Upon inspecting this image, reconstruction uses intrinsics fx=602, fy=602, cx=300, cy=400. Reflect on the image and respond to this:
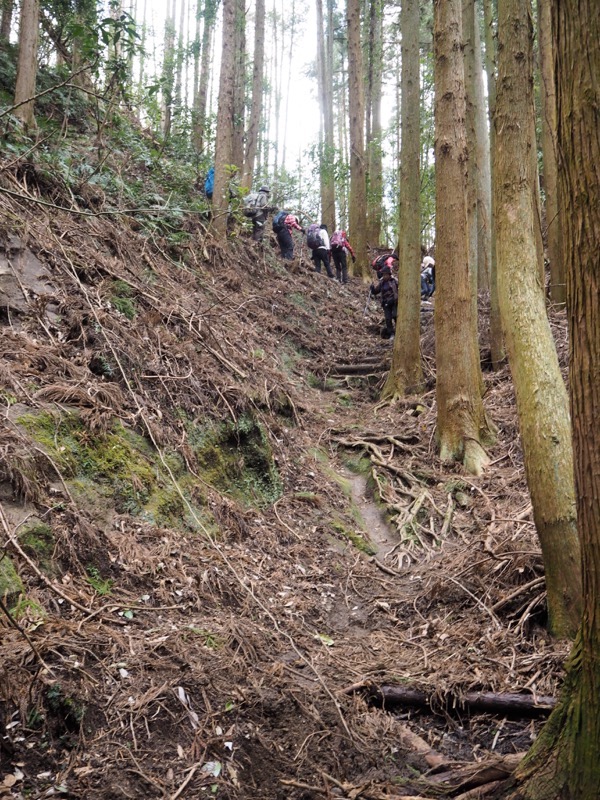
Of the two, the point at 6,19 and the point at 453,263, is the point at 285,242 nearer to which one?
the point at 6,19

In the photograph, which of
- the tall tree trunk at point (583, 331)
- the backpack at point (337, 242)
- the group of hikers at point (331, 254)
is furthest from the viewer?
the backpack at point (337, 242)

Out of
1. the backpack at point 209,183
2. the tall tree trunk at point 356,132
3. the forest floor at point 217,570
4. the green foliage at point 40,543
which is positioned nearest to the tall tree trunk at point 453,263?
the forest floor at point 217,570

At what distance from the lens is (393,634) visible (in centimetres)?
468

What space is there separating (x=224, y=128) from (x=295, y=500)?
7781 mm

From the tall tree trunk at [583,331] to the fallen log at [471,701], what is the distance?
4.02 feet

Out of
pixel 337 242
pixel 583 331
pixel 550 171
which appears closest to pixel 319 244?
pixel 337 242

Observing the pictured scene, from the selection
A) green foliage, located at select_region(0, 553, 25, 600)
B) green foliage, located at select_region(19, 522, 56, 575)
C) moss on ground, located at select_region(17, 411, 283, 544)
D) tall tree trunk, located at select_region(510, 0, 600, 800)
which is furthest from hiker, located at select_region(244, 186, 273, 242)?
tall tree trunk, located at select_region(510, 0, 600, 800)

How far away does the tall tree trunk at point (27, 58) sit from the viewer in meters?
8.22

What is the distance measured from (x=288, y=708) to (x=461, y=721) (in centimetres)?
103

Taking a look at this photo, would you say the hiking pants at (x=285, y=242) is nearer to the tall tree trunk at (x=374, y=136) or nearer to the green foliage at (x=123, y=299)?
the tall tree trunk at (x=374, y=136)

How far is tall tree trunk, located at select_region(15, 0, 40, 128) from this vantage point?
324 inches

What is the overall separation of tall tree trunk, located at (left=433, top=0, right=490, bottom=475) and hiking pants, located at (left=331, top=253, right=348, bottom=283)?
27.8 ft

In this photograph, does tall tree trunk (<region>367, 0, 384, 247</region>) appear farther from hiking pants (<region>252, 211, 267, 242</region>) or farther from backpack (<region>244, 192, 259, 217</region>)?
backpack (<region>244, 192, 259, 217</region>)

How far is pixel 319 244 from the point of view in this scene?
1611cm
